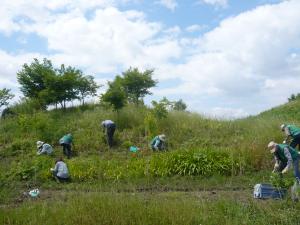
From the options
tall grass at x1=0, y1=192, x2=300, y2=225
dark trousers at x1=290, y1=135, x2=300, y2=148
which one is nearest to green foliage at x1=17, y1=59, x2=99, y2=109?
dark trousers at x1=290, y1=135, x2=300, y2=148

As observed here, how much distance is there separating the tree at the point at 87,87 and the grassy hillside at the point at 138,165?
832 millimetres

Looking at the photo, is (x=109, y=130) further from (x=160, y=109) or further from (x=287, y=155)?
(x=287, y=155)

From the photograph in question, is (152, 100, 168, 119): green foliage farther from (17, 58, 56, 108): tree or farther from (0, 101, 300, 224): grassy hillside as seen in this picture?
(17, 58, 56, 108): tree

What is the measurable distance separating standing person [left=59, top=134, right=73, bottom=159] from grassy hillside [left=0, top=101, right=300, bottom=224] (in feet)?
1.30

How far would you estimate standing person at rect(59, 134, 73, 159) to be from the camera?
692 inches

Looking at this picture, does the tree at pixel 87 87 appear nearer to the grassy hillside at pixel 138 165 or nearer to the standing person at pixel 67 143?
the grassy hillside at pixel 138 165

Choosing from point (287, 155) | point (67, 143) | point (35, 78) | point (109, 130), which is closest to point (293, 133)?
point (287, 155)

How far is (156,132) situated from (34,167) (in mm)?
5795

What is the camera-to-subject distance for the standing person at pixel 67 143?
692 inches

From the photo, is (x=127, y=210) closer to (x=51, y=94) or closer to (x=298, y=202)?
(x=298, y=202)

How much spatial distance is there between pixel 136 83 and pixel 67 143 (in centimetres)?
760

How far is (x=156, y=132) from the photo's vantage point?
19.3 metres

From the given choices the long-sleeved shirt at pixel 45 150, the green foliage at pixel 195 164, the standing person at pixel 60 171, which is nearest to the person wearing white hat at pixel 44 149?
the long-sleeved shirt at pixel 45 150

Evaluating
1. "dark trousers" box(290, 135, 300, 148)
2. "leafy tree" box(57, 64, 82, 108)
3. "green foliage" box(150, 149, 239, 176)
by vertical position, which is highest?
"leafy tree" box(57, 64, 82, 108)
